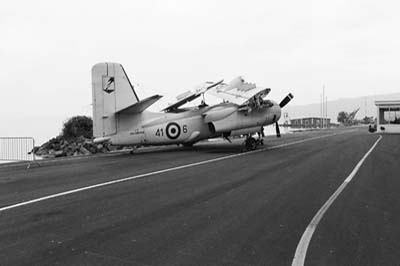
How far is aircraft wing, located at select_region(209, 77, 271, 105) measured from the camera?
68.3 feet

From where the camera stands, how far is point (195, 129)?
2081 cm

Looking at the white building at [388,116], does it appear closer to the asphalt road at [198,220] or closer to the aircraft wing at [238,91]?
the aircraft wing at [238,91]

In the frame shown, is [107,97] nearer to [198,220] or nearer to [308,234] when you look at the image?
[198,220]

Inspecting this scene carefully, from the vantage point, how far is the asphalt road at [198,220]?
184 inches

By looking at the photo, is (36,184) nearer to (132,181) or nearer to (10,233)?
(132,181)

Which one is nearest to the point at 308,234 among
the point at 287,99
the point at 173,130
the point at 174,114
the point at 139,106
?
the point at 139,106

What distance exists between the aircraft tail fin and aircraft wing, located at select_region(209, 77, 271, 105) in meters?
5.68

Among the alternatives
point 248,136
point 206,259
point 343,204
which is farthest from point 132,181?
point 248,136

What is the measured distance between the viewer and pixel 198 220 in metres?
6.32

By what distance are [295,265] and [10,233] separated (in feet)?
13.3

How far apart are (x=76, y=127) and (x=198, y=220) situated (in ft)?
127

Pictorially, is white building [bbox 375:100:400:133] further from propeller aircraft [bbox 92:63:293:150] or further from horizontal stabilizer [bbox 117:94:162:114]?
horizontal stabilizer [bbox 117:94:162:114]

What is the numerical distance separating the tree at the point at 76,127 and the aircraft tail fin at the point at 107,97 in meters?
24.0

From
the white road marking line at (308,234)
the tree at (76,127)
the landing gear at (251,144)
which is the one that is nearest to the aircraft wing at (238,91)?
the landing gear at (251,144)
